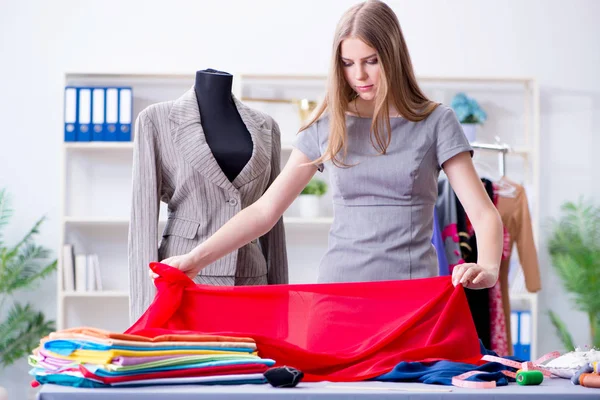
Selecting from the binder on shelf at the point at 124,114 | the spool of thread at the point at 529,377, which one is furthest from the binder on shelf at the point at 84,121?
the spool of thread at the point at 529,377

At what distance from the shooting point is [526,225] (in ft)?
12.7

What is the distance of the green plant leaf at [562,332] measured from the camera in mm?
5027

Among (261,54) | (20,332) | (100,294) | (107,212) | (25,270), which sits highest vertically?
(261,54)

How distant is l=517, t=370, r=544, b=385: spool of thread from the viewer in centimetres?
147

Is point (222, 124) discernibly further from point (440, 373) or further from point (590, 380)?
point (590, 380)

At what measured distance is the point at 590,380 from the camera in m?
1.45

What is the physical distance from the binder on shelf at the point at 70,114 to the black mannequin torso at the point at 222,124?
243 cm

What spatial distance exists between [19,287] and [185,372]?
3706 mm

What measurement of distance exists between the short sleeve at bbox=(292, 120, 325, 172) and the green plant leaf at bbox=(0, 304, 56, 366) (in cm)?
333

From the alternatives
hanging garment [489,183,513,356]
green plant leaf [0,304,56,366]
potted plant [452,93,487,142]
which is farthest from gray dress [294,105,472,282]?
green plant leaf [0,304,56,366]

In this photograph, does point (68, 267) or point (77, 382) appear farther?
point (68, 267)

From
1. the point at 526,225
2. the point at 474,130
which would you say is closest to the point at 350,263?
the point at 526,225

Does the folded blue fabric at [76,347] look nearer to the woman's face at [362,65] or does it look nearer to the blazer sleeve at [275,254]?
the woman's face at [362,65]

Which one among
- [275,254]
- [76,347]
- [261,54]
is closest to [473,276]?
[76,347]
